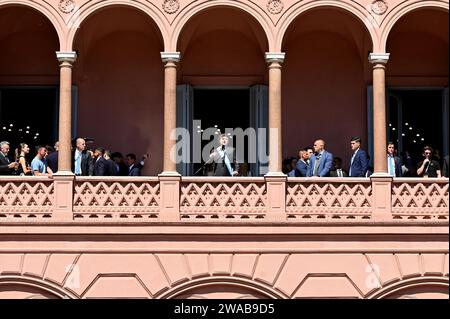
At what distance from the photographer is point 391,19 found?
2669 cm

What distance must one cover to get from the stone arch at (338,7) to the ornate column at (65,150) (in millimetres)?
4122

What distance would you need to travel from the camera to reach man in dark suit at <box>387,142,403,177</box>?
88.0 feet

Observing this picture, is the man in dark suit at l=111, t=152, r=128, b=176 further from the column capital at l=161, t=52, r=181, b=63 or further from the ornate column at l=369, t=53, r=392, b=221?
the ornate column at l=369, t=53, r=392, b=221

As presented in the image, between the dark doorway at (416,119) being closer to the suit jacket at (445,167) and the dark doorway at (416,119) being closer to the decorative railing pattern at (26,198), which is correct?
the suit jacket at (445,167)

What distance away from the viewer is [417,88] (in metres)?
29.3

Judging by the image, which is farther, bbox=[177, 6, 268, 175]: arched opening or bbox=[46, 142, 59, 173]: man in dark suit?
bbox=[177, 6, 268, 175]: arched opening

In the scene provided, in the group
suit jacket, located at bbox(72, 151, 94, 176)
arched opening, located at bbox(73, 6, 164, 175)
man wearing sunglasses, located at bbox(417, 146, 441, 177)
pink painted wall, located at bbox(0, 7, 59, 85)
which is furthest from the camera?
pink painted wall, located at bbox(0, 7, 59, 85)

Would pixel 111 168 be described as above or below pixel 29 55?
below

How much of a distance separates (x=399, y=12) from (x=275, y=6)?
247 cm

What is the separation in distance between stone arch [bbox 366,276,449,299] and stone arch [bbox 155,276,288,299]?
189 centimetres

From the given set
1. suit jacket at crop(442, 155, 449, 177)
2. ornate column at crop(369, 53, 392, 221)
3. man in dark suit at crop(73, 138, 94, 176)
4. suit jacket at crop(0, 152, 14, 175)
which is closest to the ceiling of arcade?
ornate column at crop(369, 53, 392, 221)

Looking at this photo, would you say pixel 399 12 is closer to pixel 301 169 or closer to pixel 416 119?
pixel 416 119

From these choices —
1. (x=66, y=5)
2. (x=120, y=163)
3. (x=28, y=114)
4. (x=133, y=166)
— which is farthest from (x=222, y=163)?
(x=28, y=114)
